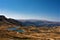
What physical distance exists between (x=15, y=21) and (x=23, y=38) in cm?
2965

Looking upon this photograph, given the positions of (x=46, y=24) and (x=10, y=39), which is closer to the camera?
(x=10, y=39)

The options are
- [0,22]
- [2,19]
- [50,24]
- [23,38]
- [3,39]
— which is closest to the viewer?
[3,39]

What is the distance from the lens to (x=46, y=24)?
5459 cm

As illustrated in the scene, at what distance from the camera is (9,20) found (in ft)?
174

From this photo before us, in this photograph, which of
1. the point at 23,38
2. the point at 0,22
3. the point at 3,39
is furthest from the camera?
the point at 0,22

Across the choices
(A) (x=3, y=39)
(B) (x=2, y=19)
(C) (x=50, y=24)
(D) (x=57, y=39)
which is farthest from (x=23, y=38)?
(C) (x=50, y=24)

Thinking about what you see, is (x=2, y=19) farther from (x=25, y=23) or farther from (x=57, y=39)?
(x=57, y=39)

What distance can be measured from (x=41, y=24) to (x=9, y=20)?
11.5 metres

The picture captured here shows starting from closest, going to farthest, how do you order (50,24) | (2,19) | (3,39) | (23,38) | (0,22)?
(3,39)
(23,38)
(0,22)
(2,19)
(50,24)

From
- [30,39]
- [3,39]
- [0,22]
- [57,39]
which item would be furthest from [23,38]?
[0,22]

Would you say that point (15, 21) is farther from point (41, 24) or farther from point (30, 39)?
point (30, 39)

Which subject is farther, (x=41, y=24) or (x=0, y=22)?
(x=41, y=24)

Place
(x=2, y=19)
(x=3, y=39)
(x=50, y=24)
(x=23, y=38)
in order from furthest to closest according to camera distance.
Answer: (x=50, y=24) → (x=2, y=19) → (x=23, y=38) → (x=3, y=39)

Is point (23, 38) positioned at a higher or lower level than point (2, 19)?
lower
